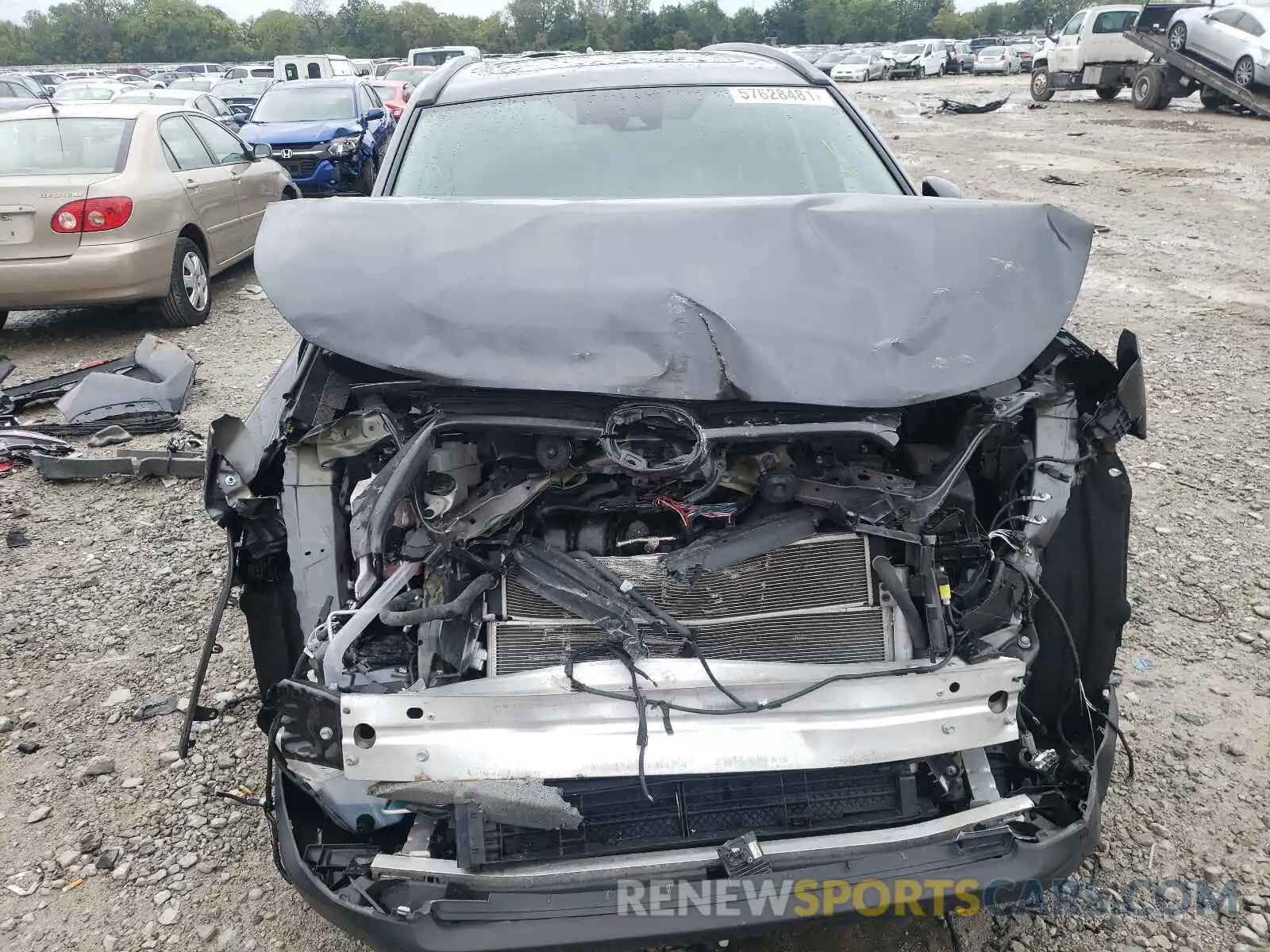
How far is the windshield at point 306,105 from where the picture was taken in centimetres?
1171

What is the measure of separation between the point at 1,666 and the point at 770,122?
11.3 feet

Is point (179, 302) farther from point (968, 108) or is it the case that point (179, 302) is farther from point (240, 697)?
point (968, 108)

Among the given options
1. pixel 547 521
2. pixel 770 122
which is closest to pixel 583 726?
pixel 547 521

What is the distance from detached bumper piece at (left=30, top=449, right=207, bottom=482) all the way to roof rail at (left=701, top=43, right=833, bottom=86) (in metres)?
3.22

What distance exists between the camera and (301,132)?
11.1 meters

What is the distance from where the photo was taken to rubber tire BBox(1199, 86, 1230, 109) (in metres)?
17.3

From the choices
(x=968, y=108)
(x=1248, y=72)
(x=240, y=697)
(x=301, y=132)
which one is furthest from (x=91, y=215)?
(x=968, y=108)

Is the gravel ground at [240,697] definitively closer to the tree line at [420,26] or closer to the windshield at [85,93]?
the windshield at [85,93]

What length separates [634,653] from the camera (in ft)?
6.52

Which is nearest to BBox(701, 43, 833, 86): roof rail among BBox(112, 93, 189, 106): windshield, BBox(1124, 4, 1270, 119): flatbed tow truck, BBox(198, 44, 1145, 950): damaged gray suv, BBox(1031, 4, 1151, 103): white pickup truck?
BBox(198, 44, 1145, 950): damaged gray suv

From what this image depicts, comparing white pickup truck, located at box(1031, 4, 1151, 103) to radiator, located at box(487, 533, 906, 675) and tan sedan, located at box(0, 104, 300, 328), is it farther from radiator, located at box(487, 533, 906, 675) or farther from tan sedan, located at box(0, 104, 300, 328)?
radiator, located at box(487, 533, 906, 675)

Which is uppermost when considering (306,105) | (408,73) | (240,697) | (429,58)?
(429,58)

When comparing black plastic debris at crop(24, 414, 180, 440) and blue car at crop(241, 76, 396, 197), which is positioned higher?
blue car at crop(241, 76, 396, 197)

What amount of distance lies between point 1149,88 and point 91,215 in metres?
18.9
